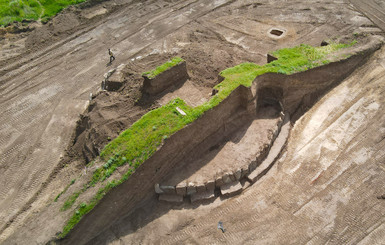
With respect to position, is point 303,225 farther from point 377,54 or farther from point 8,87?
point 8,87

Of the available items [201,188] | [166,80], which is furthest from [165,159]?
[166,80]

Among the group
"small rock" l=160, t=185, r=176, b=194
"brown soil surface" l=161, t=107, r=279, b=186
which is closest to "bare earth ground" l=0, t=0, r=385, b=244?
"small rock" l=160, t=185, r=176, b=194

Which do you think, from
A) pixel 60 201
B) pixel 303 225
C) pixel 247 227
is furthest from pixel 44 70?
pixel 303 225

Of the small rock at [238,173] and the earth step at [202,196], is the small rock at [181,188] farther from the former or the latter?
the small rock at [238,173]

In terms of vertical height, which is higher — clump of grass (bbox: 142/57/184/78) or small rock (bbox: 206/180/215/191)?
clump of grass (bbox: 142/57/184/78)

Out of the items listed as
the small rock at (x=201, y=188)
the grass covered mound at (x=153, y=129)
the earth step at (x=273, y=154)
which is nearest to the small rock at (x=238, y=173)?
the earth step at (x=273, y=154)

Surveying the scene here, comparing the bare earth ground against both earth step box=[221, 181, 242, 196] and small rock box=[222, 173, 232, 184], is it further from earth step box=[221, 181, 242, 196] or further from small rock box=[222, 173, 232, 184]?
small rock box=[222, 173, 232, 184]
